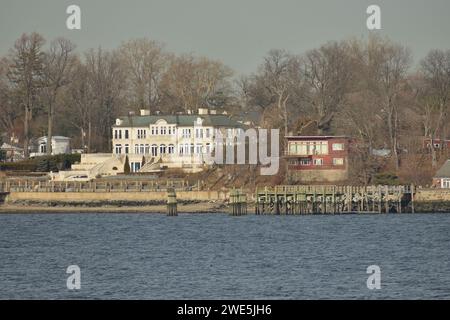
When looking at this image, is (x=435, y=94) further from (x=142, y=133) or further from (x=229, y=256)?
(x=229, y=256)

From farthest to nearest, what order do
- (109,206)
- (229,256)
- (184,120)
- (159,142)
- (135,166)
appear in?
(184,120), (159,142), (135,166), (109,206), (229,256)

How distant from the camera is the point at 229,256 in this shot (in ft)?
229

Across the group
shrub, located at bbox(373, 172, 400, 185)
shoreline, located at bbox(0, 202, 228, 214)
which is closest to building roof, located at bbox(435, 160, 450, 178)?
shrub, located at bbox(373, 172, 400, 185)

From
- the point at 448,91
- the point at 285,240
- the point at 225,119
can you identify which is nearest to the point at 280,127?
the point at 225,119

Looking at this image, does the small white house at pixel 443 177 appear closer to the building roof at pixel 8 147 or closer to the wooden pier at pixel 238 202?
the wooden pier at pixel 238 202

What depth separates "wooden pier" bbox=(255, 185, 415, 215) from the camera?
99062 millimetres

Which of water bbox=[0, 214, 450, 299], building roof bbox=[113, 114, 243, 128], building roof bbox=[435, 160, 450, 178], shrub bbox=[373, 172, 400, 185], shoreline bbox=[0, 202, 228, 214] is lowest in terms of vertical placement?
water bbox=[0, 214, 450, 299]

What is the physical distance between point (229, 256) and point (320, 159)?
140 ft

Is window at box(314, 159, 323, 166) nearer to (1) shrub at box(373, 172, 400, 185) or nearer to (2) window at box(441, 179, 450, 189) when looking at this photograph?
(1) shrub at box(373, 172, 400, 185)

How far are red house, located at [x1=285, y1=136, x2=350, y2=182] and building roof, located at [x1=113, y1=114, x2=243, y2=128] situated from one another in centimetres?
1363

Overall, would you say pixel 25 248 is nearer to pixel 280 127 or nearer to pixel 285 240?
pixel 285 240

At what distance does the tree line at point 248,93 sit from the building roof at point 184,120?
3.91 metres

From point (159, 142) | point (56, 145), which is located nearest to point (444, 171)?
point (159, 142)

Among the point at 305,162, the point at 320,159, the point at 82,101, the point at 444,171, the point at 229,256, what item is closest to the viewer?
the point at 229,256
